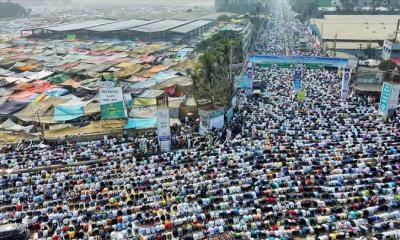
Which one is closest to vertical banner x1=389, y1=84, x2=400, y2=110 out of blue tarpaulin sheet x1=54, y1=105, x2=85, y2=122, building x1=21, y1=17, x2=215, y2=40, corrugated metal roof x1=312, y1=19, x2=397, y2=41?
blue tarpaulin sheet x1=54, y1=105, x2=85, y2=122

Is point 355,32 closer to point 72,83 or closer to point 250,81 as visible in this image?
point 250,81

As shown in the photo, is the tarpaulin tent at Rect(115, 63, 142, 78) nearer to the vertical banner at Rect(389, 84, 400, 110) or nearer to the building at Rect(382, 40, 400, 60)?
the vertical banner at Rect(389, 84, 400, 110)

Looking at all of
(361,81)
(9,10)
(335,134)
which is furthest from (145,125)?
(9,10)

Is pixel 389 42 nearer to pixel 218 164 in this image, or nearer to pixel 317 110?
pixel 317 110

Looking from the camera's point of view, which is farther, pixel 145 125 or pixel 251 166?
pixel 145 125

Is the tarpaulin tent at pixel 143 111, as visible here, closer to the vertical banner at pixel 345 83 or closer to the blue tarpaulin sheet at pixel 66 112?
the blue tarpaulin sheet at pixel 66 112

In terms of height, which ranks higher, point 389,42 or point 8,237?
point 389,42
